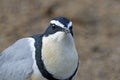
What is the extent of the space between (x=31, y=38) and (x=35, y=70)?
322 mm

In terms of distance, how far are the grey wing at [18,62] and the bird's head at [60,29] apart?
29 cm

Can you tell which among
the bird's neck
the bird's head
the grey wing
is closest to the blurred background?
the grey wing

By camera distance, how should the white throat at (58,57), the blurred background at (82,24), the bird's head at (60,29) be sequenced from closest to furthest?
the bird's head at (60,29)
the white throat at (58,57)
the blurred background at (82,24)

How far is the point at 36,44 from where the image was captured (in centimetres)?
438

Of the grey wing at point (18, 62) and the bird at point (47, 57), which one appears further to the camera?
the grey wing at point (18, 62)

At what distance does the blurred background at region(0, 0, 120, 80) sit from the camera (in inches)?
280

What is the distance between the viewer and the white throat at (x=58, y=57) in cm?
416

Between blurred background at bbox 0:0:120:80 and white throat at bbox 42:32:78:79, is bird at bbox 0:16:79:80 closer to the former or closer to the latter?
white throat at bbox 42:32:78:79

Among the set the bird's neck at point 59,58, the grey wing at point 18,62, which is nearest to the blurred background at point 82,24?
the grey wing at point 18,62

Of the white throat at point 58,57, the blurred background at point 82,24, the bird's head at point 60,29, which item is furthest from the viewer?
the blurred background at point 82,24

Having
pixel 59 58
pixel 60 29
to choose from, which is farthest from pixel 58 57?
pixel 60 29

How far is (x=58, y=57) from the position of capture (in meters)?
A: 4.22

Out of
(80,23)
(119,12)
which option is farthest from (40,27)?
(119,12)

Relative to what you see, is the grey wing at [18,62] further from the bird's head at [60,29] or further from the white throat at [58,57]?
the bird's head at [60,29]
